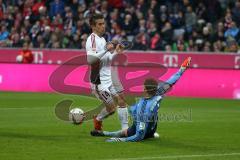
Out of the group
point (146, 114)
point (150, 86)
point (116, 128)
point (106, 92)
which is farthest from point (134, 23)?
point (146, 114)

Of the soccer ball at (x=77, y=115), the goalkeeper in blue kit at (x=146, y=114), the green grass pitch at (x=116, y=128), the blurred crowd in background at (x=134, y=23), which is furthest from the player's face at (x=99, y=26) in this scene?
the blurred crowd in background at (x=134, y=23)

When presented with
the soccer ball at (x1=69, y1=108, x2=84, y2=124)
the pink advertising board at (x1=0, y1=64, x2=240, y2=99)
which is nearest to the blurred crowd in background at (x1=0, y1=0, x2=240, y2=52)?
the pink advertising board at (x1=0, y1=64, x2=240, y2=99)

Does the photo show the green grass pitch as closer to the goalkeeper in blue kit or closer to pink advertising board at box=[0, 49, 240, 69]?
the goalkeeper in blue kit

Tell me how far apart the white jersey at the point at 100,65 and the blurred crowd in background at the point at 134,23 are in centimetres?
1541

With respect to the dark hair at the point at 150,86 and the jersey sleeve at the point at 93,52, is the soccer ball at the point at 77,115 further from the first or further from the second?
the dark hair at the point at 150,86

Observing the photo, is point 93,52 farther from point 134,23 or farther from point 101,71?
point 134,23

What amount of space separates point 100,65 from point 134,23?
18.1 meters

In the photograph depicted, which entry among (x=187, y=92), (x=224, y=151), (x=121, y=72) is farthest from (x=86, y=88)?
(x=224, y=151)

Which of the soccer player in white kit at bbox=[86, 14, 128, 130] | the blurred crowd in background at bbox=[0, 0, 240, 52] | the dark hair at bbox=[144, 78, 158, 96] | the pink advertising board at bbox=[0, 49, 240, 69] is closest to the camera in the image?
the dark hair at bbox=[144, 78, 158, 96]

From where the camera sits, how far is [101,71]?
15.4m

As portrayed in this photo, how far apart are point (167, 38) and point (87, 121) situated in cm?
1389

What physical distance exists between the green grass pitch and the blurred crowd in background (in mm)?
8039

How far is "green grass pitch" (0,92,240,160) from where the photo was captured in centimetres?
1275

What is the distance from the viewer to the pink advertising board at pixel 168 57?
98.3 ft
